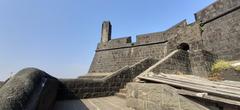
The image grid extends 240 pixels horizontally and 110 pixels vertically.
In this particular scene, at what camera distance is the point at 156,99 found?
3219 mm

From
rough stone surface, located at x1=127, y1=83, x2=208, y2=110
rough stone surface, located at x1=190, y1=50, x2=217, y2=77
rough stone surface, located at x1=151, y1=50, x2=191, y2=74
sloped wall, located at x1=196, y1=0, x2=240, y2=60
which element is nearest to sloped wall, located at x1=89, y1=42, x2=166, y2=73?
sloped wall, located at x1=196, y1=0, x2=240, y2=60

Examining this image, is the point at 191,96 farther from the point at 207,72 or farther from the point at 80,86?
the point at 207,72

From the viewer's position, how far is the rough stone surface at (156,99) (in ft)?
8.61

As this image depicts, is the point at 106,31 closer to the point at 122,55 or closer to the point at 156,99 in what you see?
the point at 122,55

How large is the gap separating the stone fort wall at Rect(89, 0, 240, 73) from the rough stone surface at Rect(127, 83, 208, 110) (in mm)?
4317

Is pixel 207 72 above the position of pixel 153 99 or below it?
above

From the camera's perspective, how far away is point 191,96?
2.65m

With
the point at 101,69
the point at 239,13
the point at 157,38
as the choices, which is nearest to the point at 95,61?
the point at 101,69

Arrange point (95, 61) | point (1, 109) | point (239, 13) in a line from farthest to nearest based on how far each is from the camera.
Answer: point (95, 61)
point (239, 13)
point (1, 109)

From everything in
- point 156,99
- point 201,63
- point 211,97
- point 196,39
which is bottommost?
point 156,99

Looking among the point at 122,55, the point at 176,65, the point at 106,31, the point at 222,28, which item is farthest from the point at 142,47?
the point at 176,65

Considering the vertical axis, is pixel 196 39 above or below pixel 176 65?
above

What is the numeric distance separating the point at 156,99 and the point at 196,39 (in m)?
7.25

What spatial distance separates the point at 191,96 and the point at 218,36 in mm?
7543
